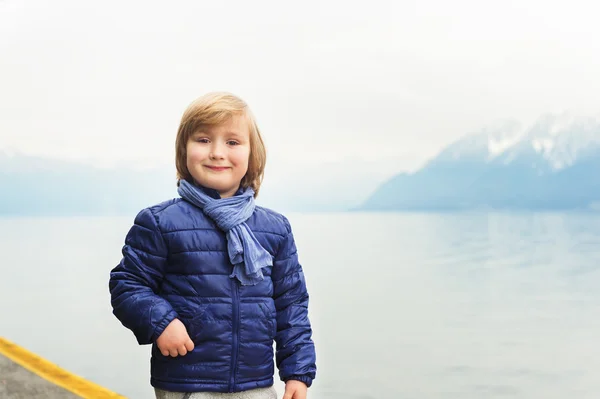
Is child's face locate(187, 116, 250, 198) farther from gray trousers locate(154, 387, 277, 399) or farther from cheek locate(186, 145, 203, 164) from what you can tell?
gray trousers locate(154, 387, 277, 399)

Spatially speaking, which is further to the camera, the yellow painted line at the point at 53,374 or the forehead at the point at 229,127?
the yellow painted line at the point at 53,374

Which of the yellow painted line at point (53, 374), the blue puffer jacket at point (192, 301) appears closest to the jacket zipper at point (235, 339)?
the blue puffer jacket at point (192, 301)

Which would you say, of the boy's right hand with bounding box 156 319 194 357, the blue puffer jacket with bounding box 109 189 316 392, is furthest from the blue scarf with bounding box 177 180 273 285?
the boy's right hand with bounding box 156 319 194 357

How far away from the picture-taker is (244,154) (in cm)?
173

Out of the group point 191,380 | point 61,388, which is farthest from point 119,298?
point 61,388

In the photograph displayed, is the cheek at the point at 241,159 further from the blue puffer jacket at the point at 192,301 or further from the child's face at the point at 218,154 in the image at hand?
the blue puffer jacket at the point at 192,301

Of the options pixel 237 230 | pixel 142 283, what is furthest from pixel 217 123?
pixel 142 283

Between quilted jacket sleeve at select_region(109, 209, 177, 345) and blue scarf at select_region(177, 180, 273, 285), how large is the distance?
0.10 m

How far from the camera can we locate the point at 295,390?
1731 millimetres

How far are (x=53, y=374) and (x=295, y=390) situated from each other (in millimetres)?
1204

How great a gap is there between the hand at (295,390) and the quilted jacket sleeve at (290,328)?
0.01 metres

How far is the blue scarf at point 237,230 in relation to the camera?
64.9 inches

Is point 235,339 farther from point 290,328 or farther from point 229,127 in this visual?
point 229,127

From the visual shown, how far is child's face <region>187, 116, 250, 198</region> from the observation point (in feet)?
5.59
